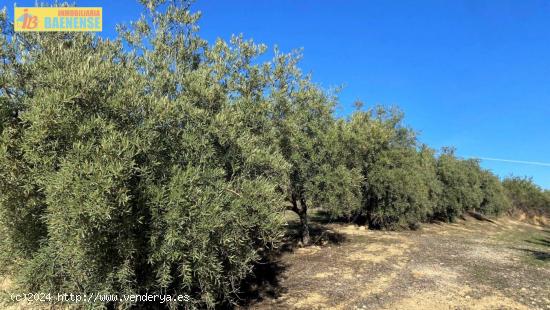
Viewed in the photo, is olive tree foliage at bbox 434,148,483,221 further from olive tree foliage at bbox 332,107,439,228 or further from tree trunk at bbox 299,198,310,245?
tree trunk at bbox 299,198,310,245

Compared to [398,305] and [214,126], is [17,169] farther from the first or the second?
[398,305]

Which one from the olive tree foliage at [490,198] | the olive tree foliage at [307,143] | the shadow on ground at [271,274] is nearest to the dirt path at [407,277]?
the shadow on ground at [271,274]

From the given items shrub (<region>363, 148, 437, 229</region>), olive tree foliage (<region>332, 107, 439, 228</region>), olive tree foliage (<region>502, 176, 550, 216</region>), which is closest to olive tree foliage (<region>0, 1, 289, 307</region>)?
olive tree foliage (<region>332, 107, 439, 228</region>)

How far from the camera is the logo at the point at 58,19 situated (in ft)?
37.1

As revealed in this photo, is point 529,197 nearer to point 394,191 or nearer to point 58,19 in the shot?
point 394,191

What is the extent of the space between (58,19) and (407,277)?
17296mm

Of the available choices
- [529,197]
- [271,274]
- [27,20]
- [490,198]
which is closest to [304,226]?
[271,274]

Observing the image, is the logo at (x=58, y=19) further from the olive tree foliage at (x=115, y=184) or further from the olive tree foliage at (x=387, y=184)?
the olive tree foliage at (x=387, y=184)

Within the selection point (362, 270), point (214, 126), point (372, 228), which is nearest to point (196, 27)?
point (214, 126)

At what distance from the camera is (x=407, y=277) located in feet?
53.4

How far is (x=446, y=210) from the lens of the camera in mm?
43312

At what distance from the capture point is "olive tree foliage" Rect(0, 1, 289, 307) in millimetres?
7277

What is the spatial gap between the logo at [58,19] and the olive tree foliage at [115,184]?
1.82 ft

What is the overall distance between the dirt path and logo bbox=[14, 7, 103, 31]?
11.7 m
